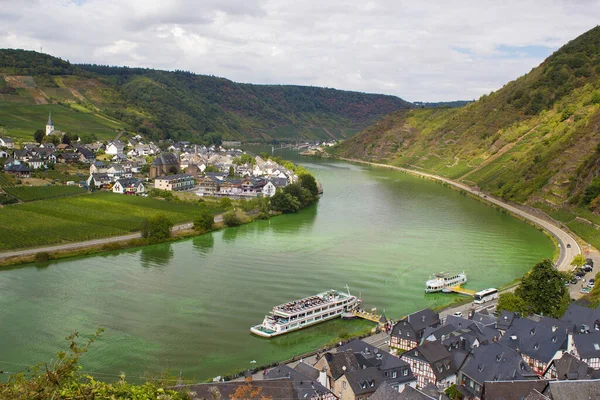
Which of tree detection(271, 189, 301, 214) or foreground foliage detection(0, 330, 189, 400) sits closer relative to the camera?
foreground foliage detection(0, 330, 189, 400)

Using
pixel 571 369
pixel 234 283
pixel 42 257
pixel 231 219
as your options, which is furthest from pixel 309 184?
pixel 571 369

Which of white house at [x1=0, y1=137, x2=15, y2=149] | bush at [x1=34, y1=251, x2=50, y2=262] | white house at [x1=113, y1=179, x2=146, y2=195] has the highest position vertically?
white house at [x1=0, y1=137, x2=15, y2=149]

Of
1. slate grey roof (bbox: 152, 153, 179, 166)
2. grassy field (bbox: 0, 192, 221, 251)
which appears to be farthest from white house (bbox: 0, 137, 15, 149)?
grassy field (bbox: 0, 192, 221, 251)

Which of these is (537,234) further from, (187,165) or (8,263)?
(187,165)

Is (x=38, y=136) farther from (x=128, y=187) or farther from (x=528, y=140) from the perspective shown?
(x=528, y=140)

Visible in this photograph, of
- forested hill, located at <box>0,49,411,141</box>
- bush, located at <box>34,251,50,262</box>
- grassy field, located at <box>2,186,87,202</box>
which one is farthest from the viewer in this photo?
forested hill, located at <box>0,49,411,141</box>

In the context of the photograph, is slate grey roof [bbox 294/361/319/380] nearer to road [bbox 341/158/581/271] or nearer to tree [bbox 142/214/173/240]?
road [bbox 341/158/581/271]
